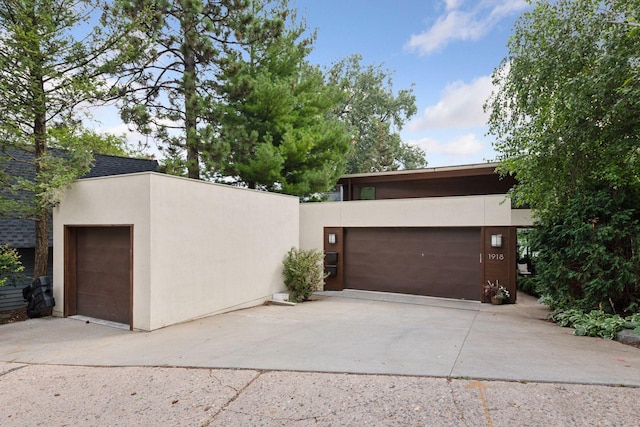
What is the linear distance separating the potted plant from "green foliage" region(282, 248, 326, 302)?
14.9ft

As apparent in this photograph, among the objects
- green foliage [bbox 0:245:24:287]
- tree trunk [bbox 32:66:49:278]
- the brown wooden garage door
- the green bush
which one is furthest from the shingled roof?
the green bush

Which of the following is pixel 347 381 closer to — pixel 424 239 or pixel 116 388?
pixel 116 388

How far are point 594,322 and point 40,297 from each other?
10.5 meters

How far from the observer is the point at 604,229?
6.44 m

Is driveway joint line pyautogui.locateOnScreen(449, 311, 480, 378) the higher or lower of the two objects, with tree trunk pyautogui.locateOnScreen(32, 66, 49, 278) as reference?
lower

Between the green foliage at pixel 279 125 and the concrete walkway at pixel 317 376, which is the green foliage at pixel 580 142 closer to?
the concrete walkway at pixel 317 376

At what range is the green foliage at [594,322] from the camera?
561cm

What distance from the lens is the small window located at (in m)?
14.1

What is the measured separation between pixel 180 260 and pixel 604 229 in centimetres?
766

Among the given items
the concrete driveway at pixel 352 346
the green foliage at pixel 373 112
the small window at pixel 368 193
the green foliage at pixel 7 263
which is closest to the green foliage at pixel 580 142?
the concrete driveway at pixel 352 346

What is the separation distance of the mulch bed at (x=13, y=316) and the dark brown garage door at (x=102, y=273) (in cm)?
131

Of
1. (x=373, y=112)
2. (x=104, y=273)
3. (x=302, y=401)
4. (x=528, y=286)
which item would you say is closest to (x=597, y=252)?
(x=528, y=286)

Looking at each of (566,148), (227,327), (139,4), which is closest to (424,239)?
(566,148)

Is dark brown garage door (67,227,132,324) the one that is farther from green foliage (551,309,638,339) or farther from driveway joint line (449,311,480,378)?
green foliage (551,309,638,339)
